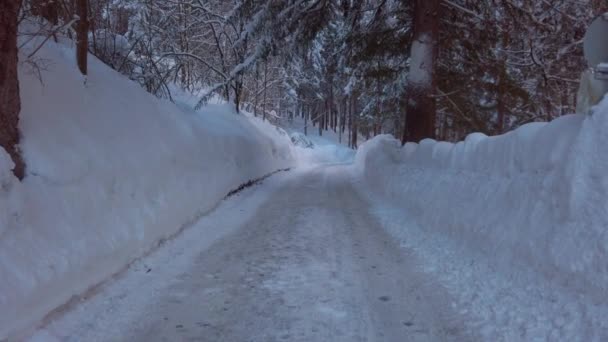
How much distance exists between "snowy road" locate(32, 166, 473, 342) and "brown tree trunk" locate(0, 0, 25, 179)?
63.4 inches

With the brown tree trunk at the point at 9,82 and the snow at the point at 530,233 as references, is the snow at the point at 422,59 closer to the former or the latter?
the snow at the point at 530,233

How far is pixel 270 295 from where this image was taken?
156 inches

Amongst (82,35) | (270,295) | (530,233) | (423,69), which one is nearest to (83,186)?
(270,295)

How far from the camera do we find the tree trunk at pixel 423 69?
1029cm

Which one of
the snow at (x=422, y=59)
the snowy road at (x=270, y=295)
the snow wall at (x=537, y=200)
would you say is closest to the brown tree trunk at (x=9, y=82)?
the snowy road at (x=270, y=295)

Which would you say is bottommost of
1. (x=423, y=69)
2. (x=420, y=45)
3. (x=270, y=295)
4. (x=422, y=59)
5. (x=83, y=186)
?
(x=270, y=295)

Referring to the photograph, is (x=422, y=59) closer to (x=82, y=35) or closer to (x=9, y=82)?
(x=82, y=35)

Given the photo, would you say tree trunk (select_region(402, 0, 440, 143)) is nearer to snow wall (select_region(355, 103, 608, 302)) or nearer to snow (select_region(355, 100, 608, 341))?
snow wall (select_region(355, 103, 608, 302))

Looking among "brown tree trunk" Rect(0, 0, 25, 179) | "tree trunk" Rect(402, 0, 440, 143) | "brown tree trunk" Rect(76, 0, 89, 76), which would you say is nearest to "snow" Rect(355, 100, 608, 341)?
"tree trunk" Rect(402, 0, 440, 143)

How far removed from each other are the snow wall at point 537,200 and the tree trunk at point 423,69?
150 inches

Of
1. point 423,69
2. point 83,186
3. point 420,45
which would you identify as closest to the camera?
point 83,186

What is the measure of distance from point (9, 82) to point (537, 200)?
5.24 m

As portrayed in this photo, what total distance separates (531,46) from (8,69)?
376 inches

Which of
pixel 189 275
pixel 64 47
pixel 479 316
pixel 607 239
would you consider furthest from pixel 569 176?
pixel 64 47
